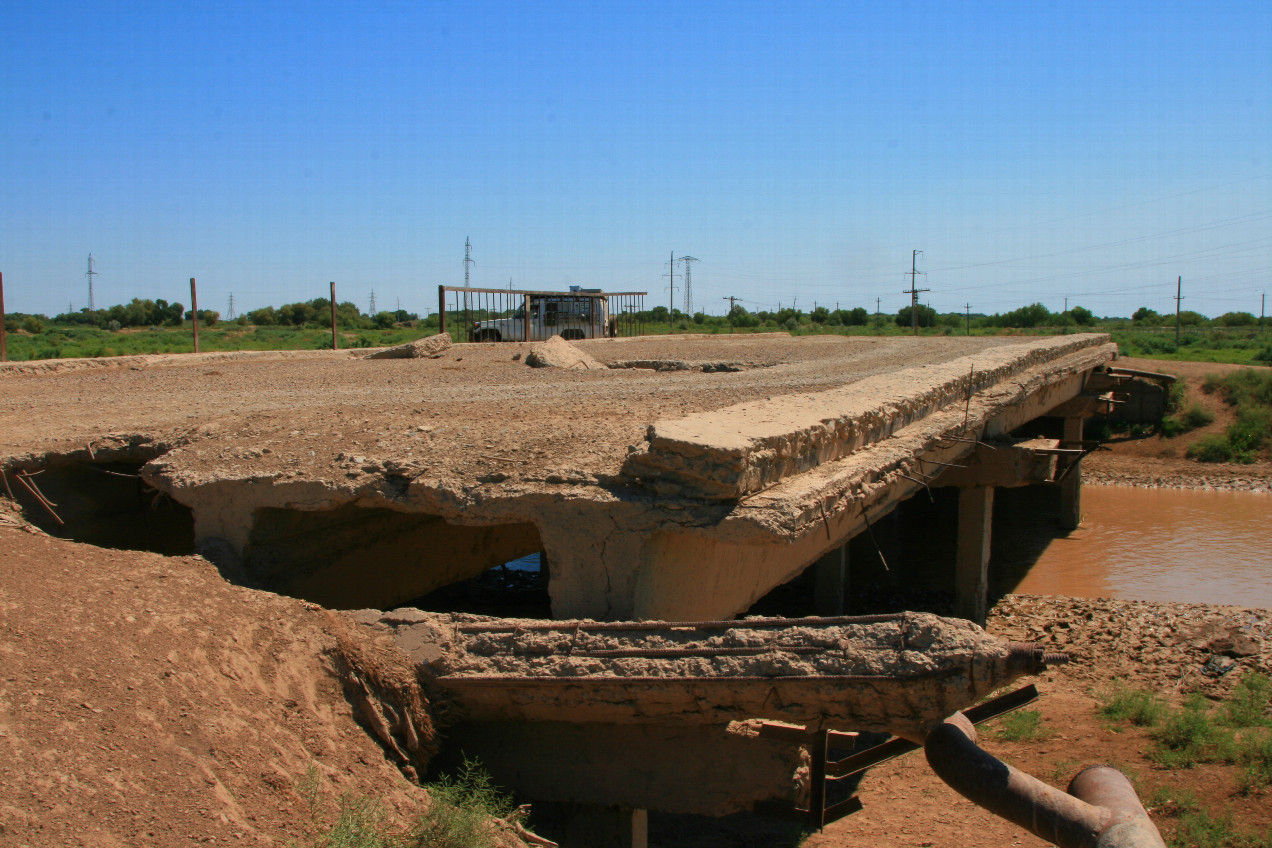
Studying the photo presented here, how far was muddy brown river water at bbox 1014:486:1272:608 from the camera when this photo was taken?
14384 mm

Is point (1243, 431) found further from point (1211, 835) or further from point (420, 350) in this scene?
point (1211, 835)

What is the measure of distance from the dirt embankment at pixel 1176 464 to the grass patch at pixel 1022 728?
695 inches

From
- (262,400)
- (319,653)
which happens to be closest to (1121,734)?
(319,653)

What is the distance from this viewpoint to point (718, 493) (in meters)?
5.10

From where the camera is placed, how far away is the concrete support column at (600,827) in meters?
5.07

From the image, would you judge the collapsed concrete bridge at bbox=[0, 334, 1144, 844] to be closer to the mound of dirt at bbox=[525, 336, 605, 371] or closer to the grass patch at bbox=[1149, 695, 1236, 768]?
the mound of dirt at bbox=[525, 336, 605, 371]

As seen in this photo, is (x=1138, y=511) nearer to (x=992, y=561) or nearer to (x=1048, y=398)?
(x=992, y=561)

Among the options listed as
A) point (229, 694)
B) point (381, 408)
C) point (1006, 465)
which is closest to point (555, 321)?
point (1006, 465)

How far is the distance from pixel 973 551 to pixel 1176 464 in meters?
16.2

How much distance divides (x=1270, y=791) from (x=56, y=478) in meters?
9.09

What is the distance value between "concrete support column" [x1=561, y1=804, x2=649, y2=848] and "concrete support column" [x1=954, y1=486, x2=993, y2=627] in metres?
7.83

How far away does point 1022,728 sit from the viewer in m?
8.18

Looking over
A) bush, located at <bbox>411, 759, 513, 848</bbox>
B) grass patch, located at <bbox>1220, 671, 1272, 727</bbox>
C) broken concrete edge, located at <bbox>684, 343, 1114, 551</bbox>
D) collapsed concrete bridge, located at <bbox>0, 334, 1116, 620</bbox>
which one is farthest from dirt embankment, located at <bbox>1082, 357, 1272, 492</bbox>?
bush, located at <bbox>411, 759, 513, 848</bbox>

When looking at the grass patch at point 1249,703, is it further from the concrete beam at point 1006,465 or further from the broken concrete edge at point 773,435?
the broken concrete edge at point 773,435
